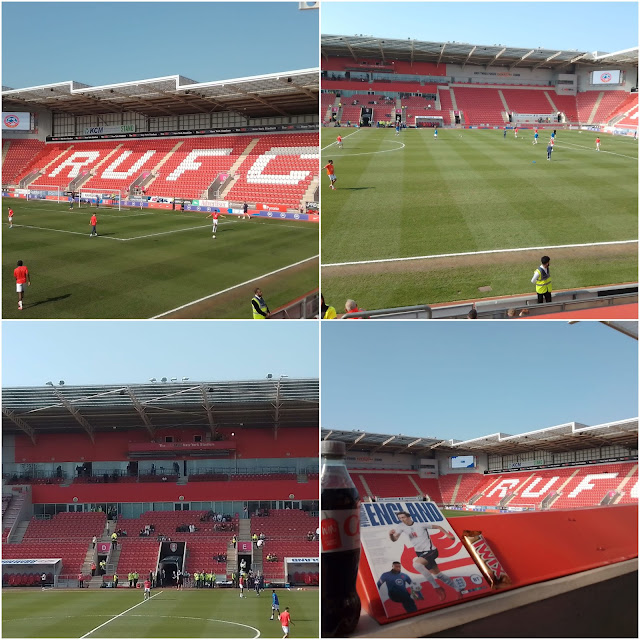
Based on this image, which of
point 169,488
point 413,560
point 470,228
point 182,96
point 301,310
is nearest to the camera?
point 413,560

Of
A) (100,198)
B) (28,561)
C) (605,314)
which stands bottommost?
(28,561)

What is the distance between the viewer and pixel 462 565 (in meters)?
4.89

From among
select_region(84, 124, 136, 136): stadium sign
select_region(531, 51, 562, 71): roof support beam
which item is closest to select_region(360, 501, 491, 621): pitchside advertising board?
select_region(84, 124, 136, 136): stadium sign

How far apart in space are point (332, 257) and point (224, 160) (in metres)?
33.9

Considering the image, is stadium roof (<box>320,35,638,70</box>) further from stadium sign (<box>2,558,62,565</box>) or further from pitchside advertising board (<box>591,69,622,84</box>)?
stadium sign (<box>2,558,62,565</box>)

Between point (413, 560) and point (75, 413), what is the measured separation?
30.1m

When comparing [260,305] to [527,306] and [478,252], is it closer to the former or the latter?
[527,306]

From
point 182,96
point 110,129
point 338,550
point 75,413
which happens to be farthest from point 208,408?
point 110,129

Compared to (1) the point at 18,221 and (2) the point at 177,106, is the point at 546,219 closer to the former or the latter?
(1) the point at 18,221

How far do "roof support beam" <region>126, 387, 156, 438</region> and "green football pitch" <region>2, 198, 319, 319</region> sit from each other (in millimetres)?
8832

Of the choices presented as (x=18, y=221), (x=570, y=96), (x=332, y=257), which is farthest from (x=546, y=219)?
(x=570, y=96)

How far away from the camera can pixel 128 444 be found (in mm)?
34156

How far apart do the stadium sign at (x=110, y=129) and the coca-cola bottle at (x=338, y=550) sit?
5530 centimetres

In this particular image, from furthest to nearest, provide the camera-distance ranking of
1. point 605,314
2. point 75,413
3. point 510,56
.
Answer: point 510,56 → point 75,413 → point 605,314
